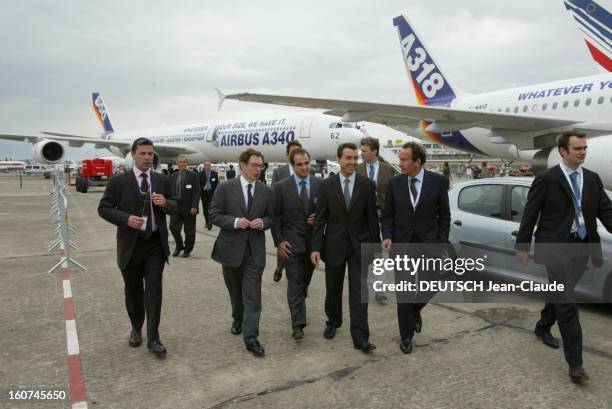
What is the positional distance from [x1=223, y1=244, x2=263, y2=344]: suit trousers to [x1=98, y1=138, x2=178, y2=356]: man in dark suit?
2.07 feet

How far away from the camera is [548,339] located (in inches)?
152

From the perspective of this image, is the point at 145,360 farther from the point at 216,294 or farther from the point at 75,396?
the point at 216,294

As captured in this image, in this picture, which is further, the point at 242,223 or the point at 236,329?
the point at 236,329

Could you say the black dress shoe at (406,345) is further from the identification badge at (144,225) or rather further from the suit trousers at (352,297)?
the identification badge at (144,225)

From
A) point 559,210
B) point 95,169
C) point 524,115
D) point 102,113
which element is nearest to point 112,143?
point 95,169

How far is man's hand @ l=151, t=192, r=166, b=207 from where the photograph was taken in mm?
3719

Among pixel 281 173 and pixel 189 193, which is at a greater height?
pixel 281 173

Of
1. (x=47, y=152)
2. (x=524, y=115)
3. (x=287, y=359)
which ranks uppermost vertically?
(x=524, y=115)

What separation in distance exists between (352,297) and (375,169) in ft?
6.22

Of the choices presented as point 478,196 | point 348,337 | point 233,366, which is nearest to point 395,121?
point 478,196

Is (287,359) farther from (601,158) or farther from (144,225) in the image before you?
(601,158)

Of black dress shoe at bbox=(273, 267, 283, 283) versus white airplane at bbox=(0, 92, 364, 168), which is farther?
white airplane at bbox=(0, 92, 364, 168)

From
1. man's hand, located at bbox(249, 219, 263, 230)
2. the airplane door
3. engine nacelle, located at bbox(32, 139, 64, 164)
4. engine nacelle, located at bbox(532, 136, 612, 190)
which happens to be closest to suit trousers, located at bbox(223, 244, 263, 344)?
man's hand, located at bbox(249, 219, 263, 230)

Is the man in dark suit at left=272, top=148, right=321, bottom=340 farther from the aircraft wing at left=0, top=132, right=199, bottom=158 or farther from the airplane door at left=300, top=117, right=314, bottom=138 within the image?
the aircraft wing at left=0, top=132, right=199, bottom=158
